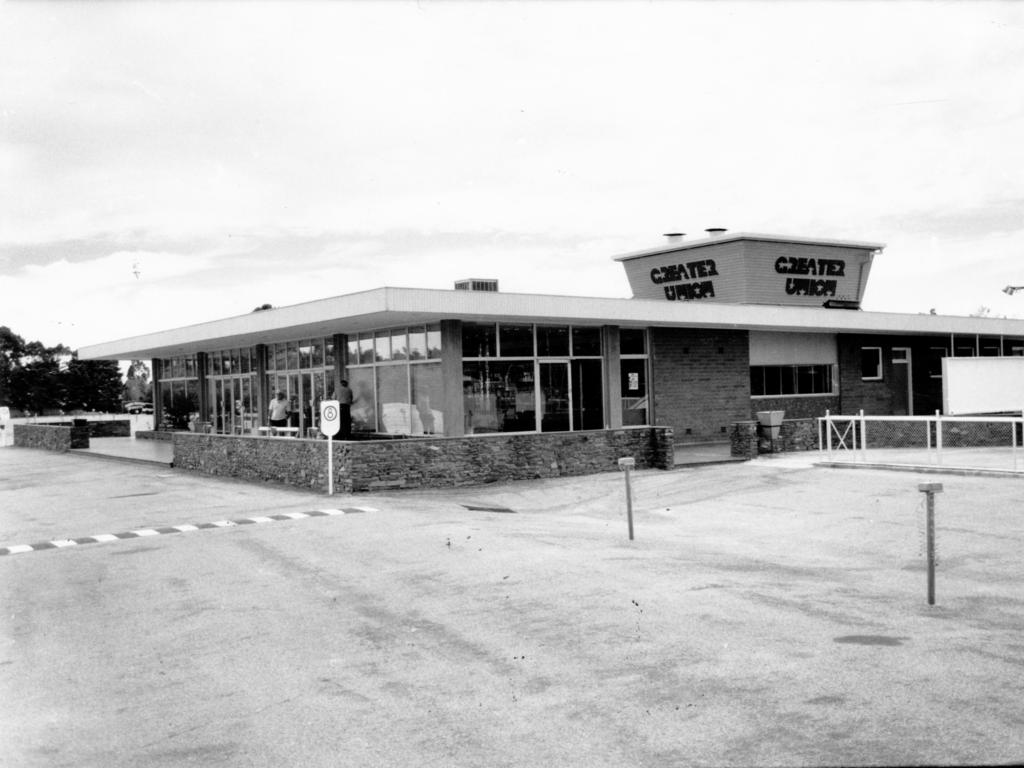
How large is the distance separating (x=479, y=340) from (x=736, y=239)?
38.5ft

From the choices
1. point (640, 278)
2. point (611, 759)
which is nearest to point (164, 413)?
point (640, 278)

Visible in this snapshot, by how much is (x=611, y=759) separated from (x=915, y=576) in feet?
20.7

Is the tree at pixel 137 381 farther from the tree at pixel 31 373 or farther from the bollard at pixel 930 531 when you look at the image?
the bollard at pixel 930 531

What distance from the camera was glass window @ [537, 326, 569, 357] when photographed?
2383 cm

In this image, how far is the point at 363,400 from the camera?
25.4 meters

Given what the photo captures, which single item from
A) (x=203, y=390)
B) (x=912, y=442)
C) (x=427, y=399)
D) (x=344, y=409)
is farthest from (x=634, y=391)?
Answer: (x=203, y=390)

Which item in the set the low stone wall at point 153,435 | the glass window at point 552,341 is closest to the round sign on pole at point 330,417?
the glass window at point 552,341

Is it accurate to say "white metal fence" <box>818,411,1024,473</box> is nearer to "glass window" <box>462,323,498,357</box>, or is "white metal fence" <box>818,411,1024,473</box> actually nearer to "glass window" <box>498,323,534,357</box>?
"glass window" <box>498,323,534,357</box>

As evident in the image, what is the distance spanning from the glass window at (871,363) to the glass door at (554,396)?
12210 mm

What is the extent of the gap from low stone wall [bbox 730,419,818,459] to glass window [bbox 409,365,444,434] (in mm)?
6707

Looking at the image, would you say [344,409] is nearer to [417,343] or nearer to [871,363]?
[417,343]

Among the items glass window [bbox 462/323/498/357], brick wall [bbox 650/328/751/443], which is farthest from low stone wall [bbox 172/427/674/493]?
brick wall [bbox 650/328/751/443]

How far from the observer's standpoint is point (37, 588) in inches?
405

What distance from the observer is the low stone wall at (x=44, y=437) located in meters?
34.9
